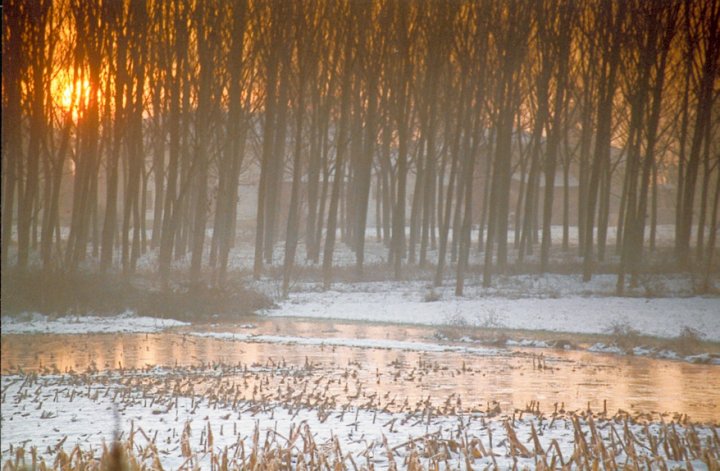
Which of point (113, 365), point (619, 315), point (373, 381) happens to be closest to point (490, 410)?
point (373, 381)

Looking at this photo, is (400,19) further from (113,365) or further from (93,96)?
(113,365)

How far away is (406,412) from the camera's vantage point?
376 inches

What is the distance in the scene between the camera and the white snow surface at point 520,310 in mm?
23312

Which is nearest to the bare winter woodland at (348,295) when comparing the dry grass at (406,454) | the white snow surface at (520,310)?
the dry grass at (406,454)

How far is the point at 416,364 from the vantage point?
15047mm

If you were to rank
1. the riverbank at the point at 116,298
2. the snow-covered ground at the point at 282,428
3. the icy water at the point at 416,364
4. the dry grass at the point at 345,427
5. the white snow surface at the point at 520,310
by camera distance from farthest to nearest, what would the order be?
1. the white snow surface at the point at 520,310
2. the riverbank at the point at 116,298
3. the icy water at the point at 416,364
4. the snow-covered ground at the point at 282,428
5. the dry grass at the point at 345,427

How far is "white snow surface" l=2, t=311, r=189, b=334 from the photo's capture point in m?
19.9

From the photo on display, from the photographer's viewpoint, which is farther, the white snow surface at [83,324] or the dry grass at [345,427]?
the white snow surface at [83,324]

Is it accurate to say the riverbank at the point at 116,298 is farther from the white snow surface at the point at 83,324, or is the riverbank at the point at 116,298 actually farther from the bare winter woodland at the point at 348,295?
the white snow surface at the point at 83,324

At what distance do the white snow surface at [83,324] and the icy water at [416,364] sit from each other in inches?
31.0

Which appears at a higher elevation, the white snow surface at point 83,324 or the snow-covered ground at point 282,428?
the snow-covered ground at point 282,428

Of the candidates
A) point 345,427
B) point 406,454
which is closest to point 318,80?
point 345,427

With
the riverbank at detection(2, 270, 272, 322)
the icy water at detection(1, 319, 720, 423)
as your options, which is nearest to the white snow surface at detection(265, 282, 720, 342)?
the riverbank at detection(2, 270, 272, 322)

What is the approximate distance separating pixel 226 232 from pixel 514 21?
44.1ft
